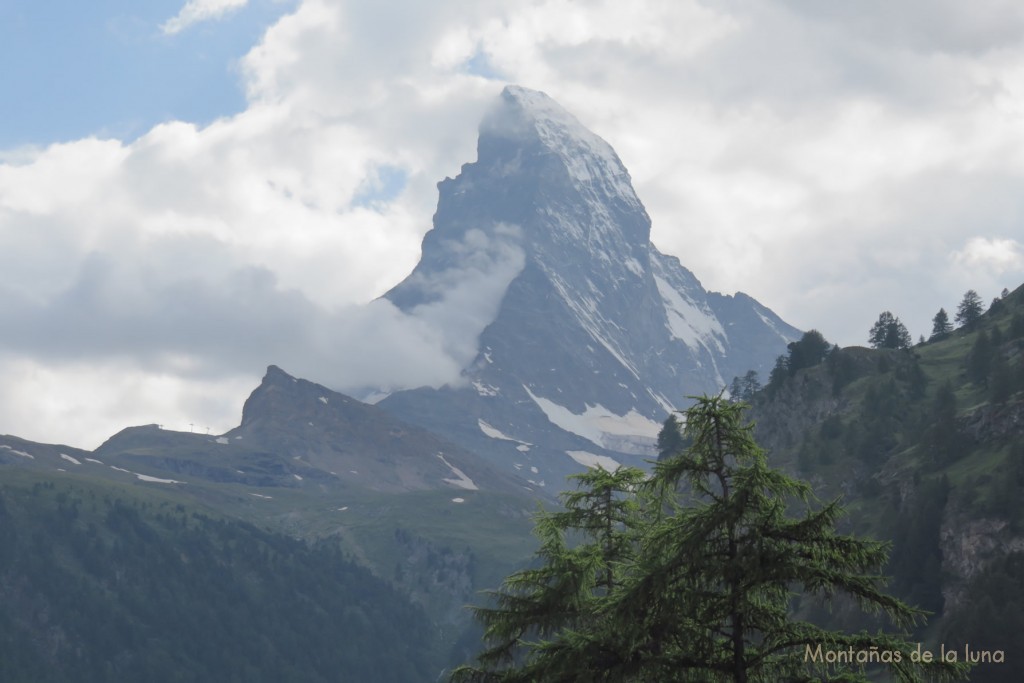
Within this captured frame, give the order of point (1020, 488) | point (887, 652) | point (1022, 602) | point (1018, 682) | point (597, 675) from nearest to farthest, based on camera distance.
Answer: point (887, 652) < point (597, 675) < point (1018, 682) < point (1022, 602) < point (1020, 488)

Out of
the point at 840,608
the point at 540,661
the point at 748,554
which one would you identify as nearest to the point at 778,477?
the point at 748,554

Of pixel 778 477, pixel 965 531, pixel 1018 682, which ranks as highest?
pixel 965 531

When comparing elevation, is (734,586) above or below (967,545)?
below

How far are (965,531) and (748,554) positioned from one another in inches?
5921

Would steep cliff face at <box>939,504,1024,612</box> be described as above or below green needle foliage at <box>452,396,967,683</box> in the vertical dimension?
above

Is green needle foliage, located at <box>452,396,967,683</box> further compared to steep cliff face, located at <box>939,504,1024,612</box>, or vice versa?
steep cliff face, located at <box>939,504,1024,612</box>

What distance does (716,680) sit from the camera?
88.6 feet

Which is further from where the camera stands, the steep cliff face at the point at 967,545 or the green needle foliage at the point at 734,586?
the steep cliff face at the point at 967,545

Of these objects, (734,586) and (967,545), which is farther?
(967,545)

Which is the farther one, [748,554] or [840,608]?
[840,608]

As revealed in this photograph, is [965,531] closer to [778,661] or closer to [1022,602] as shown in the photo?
[1022,602]

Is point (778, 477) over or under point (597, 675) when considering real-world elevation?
over

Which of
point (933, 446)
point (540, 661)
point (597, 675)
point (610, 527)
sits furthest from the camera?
point (933, 446)

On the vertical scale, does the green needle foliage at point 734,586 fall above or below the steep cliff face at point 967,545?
below
